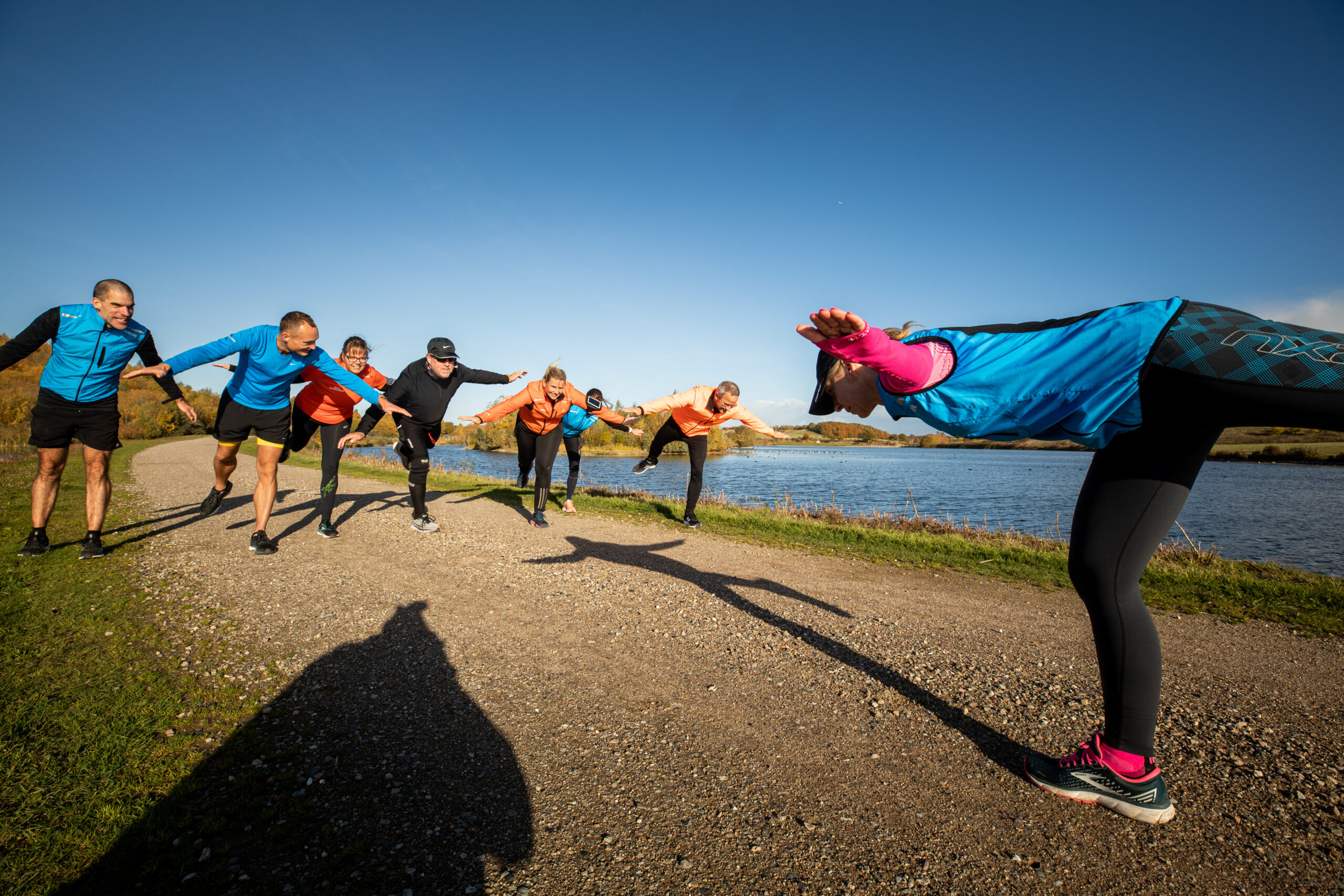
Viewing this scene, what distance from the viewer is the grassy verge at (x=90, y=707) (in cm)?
204

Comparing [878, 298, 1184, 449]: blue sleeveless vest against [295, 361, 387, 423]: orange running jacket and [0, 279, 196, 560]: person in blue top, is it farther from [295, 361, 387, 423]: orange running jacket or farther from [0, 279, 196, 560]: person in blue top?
[295, 361, 387, 423]: orange running jacket

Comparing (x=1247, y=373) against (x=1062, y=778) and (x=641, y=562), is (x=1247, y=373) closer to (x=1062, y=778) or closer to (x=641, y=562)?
(x=1062, y=778)

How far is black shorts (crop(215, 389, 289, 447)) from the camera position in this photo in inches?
270

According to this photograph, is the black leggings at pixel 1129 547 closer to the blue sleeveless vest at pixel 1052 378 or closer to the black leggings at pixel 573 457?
the blue sleeveless vest at pixel 1052 378

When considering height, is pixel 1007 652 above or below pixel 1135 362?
below

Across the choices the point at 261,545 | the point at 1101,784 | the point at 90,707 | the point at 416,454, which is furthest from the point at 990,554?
the point at 261,545

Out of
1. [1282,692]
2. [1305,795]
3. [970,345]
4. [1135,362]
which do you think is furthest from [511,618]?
[1282,692]

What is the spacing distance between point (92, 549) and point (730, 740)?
6940mm

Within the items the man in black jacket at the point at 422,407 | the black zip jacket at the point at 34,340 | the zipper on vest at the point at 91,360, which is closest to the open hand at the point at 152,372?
the black zip jacket at the point at 34,340

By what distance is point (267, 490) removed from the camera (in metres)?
6.73

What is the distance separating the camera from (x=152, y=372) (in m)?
5.88

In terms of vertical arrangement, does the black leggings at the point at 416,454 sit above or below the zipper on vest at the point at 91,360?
below

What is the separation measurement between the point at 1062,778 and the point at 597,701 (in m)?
2.30

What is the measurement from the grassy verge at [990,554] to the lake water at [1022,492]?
117 inches
